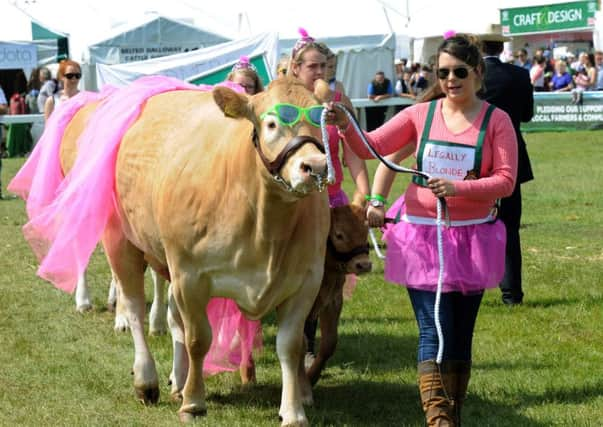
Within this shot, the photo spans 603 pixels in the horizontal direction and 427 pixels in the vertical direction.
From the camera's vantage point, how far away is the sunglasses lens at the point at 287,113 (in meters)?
4.90

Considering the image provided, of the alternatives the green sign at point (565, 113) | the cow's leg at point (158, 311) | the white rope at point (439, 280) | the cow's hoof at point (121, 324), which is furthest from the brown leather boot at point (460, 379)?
the green sign at point (565, 113)

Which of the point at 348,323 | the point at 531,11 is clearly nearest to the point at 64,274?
the point at 348,323

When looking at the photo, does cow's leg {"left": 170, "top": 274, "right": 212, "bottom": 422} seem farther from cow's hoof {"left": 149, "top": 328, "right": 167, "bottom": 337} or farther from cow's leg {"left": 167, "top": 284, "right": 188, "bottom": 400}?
cow's hoof {"left": 149, "top": 328, "right": 167, "bottom": 337}

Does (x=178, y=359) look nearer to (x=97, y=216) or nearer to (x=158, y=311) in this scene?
(x=97, y=216)

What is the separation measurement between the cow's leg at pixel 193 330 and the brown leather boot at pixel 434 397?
3.99 feet

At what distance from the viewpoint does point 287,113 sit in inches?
193

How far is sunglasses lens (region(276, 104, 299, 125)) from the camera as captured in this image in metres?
4.90

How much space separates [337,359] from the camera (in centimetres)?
740

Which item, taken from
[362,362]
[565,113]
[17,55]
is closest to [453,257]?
[362,362]

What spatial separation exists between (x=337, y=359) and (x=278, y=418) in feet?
5.08

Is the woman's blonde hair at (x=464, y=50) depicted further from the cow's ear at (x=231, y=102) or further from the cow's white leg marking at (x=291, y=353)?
the cow's white leg marking at (x=291, y=353)

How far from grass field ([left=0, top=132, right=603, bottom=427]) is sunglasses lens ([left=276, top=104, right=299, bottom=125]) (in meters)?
1.83

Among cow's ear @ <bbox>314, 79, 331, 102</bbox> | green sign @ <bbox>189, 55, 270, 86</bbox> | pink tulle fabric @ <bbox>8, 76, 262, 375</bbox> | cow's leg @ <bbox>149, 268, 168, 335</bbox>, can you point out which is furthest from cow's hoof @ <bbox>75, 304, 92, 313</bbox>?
green sign @ <bbox>189, 55, 270, 86</bbox>

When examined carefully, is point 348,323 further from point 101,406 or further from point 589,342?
point 101,406
